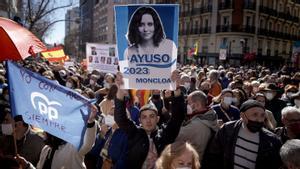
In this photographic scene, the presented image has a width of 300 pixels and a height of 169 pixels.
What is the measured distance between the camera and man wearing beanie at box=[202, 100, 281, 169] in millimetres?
4172

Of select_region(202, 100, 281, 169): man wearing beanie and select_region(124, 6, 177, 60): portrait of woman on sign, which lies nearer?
select_region(202, 100, 281, 169): man wearing beanie

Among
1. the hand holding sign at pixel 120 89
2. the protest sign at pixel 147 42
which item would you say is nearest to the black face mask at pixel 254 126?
the protest sign at pixel 147 42

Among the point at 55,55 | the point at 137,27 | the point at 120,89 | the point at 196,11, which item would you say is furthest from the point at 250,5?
the point at 120,89

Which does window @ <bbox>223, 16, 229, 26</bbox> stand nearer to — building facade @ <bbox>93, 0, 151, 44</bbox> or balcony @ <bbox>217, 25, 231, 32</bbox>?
balcony @ <bbox>217, 25, 231, 32</bbox>

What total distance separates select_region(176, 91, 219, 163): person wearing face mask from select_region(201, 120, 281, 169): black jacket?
122mm

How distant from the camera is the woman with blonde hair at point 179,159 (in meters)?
3.38

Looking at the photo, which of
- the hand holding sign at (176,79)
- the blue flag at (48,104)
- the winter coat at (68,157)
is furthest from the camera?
the hand holding sign at (176,79)

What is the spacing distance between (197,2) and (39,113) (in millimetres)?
53028

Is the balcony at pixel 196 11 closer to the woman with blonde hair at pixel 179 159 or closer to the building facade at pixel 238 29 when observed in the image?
the building facade at pixel 238 29

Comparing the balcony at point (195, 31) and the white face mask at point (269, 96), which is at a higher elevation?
the balcony at point (195, 31)

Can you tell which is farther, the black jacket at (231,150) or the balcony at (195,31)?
the balcony at (195,31)

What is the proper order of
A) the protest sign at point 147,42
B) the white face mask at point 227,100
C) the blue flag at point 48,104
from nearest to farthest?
the blue flag at point 48,104 < the protest sign at point 147,42 < the white face mask at point 227,100

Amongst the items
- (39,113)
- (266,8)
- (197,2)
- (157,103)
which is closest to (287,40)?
(266,8)

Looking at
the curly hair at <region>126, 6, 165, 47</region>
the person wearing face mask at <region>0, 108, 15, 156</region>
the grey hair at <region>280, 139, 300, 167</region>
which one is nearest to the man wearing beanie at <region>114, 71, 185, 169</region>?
the curly hair at <region>126, 6, 165, 47</region>
